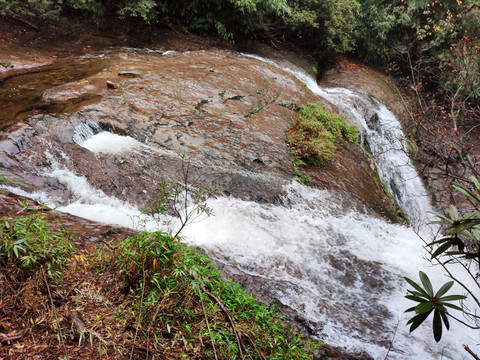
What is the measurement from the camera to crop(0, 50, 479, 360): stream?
3.78 m

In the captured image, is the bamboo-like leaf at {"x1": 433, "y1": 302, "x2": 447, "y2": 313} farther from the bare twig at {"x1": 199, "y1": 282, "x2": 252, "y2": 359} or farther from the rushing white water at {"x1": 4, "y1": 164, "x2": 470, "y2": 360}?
the rushing white water at {"x1": 4, "y1": 164, "x2": 470, "y2": 360}

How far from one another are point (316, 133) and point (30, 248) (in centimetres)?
585

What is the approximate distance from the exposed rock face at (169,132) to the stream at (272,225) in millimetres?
27

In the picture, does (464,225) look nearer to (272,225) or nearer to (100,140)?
(272,225)

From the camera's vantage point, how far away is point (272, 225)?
486cm

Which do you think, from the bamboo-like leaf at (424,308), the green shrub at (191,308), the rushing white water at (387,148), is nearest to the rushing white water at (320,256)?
the green shrub at (191,308)

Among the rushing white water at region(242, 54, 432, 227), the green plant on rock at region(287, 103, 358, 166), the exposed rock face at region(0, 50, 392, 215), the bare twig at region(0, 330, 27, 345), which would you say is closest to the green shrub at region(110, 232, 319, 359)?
the bare twig at region(0, 330, 27, 345)

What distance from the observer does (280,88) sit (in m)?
8.61

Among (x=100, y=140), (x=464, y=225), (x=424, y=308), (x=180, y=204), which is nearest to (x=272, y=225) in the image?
(x=180, y=204)

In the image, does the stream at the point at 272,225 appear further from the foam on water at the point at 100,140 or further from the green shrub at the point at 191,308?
the green shrub at the point at 191,308

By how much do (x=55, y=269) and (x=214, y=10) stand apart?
1088 centimetres

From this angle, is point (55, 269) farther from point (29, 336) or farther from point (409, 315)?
point (409, 315)

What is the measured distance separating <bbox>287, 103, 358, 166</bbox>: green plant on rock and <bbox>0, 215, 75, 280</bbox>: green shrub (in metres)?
4.79

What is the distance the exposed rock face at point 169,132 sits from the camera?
470 centimetres
